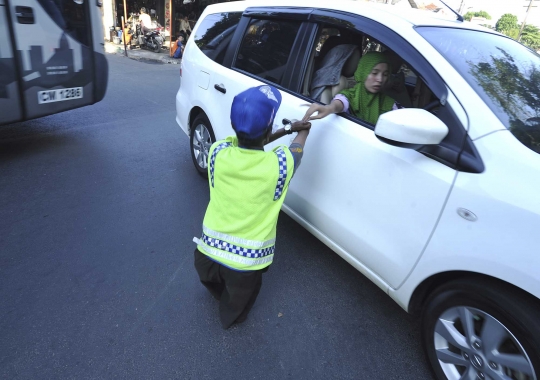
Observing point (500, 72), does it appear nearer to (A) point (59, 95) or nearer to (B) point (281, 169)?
(B) point (281, 169)

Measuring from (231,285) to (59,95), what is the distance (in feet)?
12.4

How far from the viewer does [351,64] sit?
113 inches

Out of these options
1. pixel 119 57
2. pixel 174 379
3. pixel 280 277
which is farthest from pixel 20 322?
pixel 119 57

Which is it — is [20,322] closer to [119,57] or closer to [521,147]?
[521,147]

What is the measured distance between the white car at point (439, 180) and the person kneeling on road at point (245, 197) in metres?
0.47

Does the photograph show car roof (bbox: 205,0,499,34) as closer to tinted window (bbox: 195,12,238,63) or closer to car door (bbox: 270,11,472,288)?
car door (bbox: 270,11,472,288)

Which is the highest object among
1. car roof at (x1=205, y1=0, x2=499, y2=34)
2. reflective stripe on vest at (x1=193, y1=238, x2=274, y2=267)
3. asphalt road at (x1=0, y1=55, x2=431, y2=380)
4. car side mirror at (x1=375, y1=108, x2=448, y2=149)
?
car roof at (x1=205, y1=0, x2=499, y2=34)

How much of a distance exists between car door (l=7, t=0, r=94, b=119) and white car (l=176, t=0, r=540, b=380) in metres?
2.92

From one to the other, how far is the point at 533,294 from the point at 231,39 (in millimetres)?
2968

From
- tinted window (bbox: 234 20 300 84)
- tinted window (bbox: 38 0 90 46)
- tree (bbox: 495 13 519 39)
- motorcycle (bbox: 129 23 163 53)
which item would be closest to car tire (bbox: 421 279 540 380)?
tinted window (bbox: 234 20 300 84)

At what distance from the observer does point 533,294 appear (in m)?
1.42

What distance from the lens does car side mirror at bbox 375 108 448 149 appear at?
1.65 meters

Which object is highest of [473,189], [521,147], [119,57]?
[521,147]

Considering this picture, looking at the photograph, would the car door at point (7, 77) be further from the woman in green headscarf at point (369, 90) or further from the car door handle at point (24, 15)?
the woman in green headscarf at point (369, 90)
